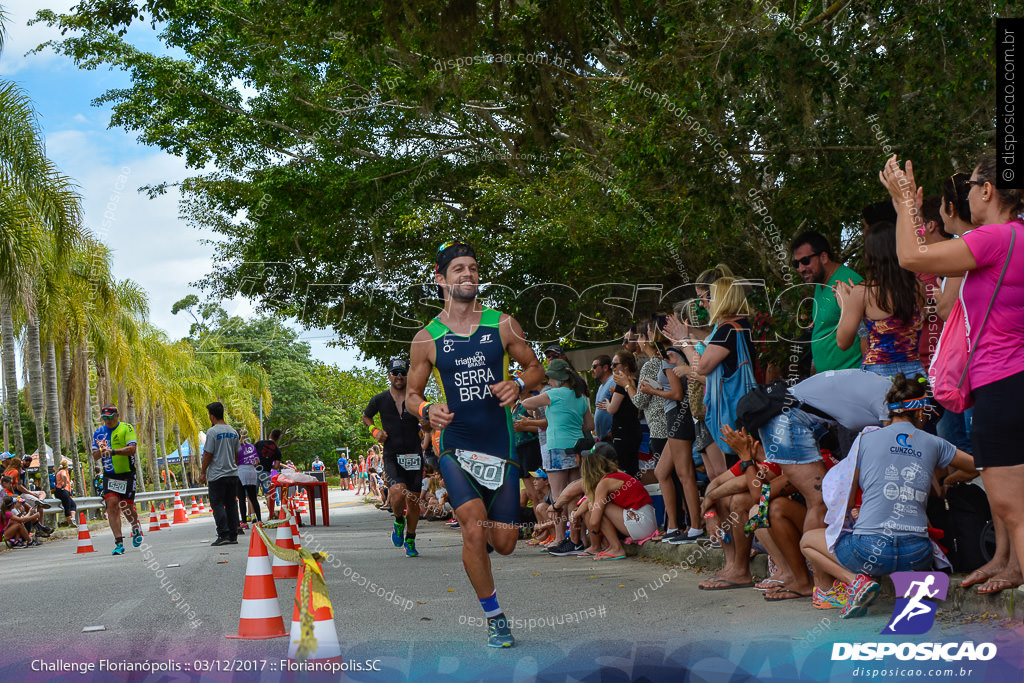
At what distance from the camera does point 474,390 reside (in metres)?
5.84

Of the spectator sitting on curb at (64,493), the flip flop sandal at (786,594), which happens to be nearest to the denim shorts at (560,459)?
the flip flop sandal at (786,594)

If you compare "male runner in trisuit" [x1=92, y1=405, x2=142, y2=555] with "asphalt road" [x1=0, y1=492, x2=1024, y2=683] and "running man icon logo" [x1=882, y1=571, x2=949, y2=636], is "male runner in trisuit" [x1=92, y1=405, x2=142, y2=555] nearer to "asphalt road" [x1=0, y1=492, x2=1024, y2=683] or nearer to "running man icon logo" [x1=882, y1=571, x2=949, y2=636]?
"asphalt road" [x1=0, y1=492, x2=1024, y2=683]

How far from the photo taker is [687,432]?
29.2ft

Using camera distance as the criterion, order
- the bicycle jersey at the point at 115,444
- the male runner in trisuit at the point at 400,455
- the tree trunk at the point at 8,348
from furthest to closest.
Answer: the tree trunk at the point at 8,348, the bicycle jersey at the point at 115,444, the male runner in trisuit at the point at 400,455

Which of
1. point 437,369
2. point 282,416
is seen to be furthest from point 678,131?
point 282,416

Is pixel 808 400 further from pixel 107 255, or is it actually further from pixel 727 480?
pixel 107 255

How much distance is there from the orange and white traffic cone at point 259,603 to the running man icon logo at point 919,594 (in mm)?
3582

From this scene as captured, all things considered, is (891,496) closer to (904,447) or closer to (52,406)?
(904,447)

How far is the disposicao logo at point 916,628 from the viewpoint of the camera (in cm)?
465

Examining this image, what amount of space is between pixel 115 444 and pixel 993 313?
12482mm

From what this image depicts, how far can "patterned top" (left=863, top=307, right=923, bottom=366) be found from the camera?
6188 mm

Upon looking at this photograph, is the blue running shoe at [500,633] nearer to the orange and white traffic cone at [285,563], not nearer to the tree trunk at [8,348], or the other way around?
the orange and white traffic cone at [285,563]

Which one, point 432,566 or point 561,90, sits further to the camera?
point 561,90

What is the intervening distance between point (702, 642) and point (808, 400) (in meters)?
1.78
